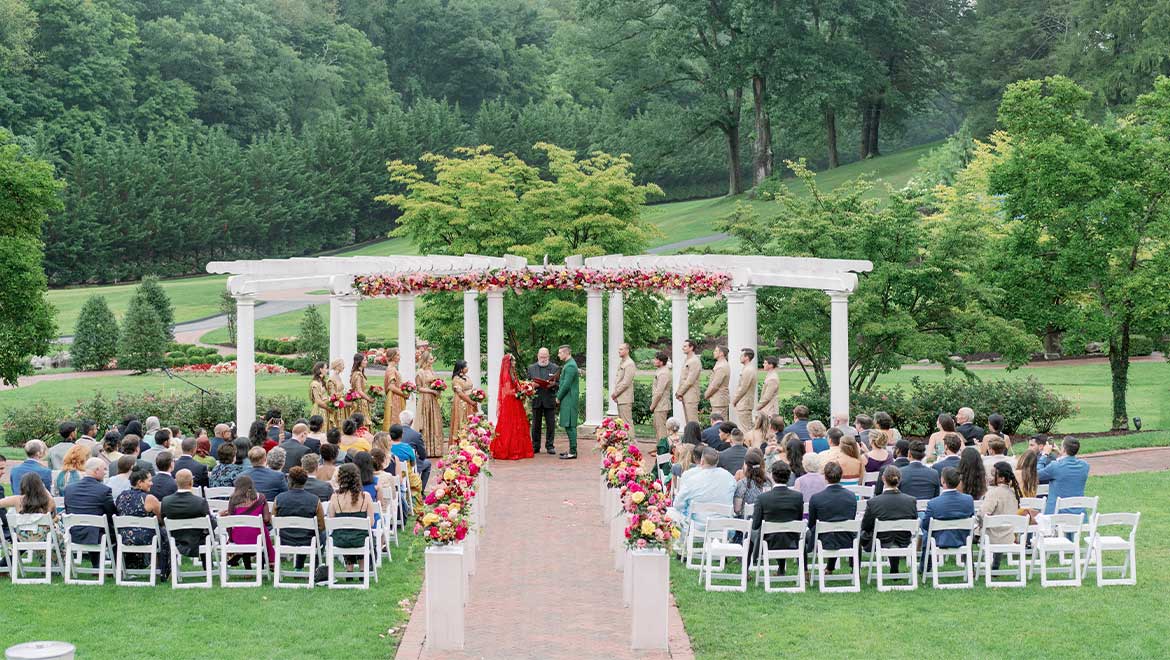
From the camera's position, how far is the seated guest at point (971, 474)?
14.2 m

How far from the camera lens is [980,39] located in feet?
231

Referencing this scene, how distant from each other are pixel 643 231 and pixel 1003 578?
1826cm

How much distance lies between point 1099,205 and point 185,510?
62.5 ft

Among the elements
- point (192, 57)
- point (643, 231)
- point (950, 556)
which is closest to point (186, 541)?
point (950, 556)

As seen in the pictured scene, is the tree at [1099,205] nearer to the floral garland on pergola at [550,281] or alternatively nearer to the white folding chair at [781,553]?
the floral garland on pergola at [550,281]

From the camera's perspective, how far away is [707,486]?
14633 millimetres

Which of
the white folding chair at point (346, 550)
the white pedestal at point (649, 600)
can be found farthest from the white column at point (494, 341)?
the white pedestal at point (649, 600)

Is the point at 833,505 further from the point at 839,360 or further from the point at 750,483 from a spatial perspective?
the point at 839,360

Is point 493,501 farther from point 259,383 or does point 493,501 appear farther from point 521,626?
point 259,383

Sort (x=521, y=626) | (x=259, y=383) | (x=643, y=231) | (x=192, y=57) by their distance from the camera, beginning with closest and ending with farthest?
(x=521, y=626) < (x=643, y=231) < (x=259, y=383) < (x=192, y=57)

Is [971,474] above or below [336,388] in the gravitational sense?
below

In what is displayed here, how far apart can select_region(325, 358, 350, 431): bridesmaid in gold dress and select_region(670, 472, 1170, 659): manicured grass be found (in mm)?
7998

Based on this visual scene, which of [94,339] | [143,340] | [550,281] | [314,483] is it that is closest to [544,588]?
[314,483]

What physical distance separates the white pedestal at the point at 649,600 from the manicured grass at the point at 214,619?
2.05 m
